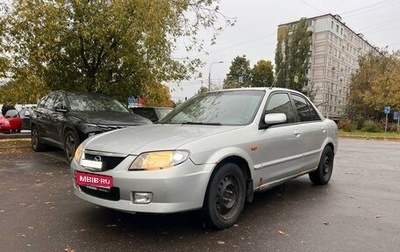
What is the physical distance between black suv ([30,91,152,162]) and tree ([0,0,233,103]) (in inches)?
85.3

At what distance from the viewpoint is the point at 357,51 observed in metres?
95.9

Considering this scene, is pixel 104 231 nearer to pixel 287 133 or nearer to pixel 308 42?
pixel 287 133

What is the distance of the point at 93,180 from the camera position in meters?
3.97

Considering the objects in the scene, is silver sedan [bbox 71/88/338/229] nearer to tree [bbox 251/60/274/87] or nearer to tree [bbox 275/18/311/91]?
tree [bbox 275/18/311/91]

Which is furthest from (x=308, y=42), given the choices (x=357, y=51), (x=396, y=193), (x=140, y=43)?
(x=396, y=193)

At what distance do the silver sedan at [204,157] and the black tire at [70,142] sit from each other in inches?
133

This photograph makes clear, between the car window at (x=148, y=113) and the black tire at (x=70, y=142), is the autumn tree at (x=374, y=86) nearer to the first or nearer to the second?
the car window at (x=148, y=113)

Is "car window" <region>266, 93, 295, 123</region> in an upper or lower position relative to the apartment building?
lower

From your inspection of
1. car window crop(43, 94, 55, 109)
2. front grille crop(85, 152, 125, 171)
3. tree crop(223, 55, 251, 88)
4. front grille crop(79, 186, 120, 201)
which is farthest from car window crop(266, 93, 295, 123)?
tree crop(223, 55, 251, 88)

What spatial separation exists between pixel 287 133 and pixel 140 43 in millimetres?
8574

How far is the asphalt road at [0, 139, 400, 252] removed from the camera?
3.73 meters

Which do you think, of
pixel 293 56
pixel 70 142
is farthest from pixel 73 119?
pixel 293 56

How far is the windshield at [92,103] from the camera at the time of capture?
907cm

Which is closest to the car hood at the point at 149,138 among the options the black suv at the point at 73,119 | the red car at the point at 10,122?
the black suv at the point at 73,119
